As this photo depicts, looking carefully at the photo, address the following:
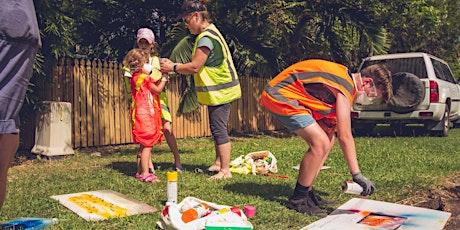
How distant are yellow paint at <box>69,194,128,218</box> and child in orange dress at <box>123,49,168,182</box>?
2.70 feet

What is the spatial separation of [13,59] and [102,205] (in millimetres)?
1710

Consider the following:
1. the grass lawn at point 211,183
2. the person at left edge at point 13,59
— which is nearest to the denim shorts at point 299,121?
the grass lawn at point 211,183

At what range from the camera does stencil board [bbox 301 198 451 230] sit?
9.96 feet

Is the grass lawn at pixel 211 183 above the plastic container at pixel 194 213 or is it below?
below

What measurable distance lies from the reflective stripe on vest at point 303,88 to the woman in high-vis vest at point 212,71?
1111mm

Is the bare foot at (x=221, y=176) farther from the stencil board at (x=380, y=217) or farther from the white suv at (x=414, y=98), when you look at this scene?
the white suv at (x=414, y=98)

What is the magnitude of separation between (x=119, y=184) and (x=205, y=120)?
6927 mm

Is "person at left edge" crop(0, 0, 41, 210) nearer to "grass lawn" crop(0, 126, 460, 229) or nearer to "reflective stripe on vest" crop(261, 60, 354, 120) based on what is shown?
"grass lawn" crop(0, 126, 460, 229)

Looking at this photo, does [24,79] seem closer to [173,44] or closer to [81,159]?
[81,159]

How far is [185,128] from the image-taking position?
10.6 meters

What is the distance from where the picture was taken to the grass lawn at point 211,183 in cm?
323

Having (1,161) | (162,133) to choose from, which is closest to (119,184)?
(162,133)

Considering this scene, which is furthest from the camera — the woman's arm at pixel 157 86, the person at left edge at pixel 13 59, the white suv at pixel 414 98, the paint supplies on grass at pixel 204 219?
the white suv at pixel 414 98

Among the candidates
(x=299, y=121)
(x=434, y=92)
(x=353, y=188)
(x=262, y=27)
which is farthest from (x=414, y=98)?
(x=353, y=188)
